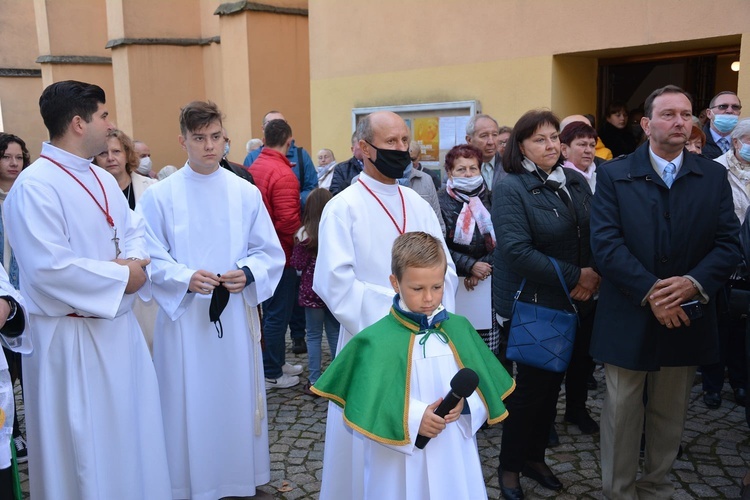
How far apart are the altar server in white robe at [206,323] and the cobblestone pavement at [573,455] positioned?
409 millimetres

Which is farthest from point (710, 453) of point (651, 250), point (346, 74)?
point (346, 74)

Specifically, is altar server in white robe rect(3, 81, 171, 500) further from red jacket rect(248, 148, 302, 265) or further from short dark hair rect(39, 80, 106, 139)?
red jacket rect(248, 148, 302, 265)

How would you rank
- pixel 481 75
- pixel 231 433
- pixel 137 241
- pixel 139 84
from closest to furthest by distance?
pixel 137 241
pixel 231 433
pixel 481 75
pixel 139 84

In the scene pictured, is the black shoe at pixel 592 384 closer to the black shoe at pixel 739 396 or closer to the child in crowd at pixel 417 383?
the black shoe at pixel 739 396

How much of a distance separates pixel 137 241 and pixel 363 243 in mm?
1299

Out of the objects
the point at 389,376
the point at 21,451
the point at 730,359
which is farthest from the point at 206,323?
the point at 730,359

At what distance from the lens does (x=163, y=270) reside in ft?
13.4

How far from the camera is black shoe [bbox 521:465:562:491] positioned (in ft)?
13.9

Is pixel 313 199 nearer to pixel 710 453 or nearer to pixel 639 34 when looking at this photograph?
pixel 710 453

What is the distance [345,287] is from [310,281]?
2563 mm

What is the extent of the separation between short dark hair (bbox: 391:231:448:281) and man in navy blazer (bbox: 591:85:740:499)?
129 cm

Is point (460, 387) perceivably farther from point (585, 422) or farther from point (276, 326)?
point (276, 326)

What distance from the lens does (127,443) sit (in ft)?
12.1

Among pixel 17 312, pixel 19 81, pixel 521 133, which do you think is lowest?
pixel 17 312
